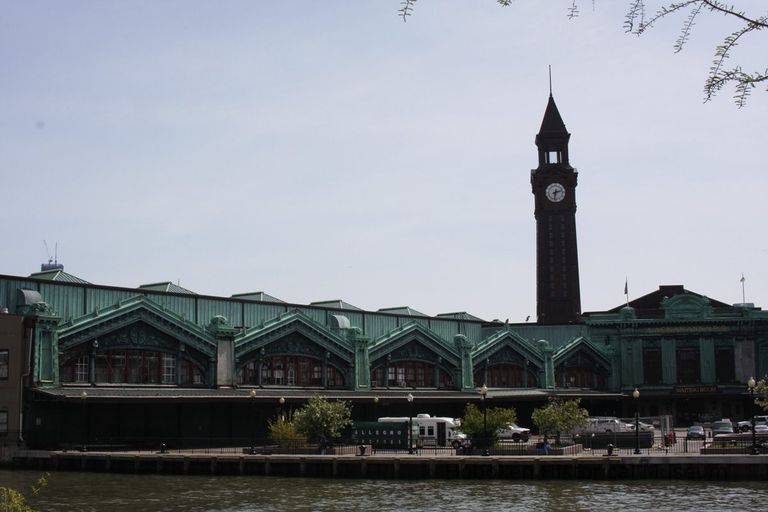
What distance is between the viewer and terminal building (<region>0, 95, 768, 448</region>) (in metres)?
70.4

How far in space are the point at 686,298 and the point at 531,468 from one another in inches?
2498

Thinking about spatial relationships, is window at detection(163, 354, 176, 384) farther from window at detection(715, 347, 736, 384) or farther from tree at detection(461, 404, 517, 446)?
window at detection(715, 347, 736, 384)

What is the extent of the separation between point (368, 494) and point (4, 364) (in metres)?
30.4

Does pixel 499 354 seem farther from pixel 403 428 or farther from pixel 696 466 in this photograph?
pixel 696 466

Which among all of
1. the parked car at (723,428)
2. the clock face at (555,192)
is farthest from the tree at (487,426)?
the clock face at (555,192)

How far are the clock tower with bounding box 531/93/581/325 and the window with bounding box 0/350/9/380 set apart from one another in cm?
8910

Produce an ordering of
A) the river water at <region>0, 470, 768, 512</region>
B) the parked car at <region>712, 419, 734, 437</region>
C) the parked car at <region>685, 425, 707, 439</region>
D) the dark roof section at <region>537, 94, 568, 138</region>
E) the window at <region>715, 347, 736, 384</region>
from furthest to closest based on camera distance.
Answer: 1. the dark roof section at <region>537, 94, 568, 138</region>
2. the window at <region>715, 347, 736, 384</region>
3. the parked car at <region>712, 419, 734, 437</region>
4. the parked car at <region>685, 425, 707, 439</region>
5. the river water at <region>0, 470, 768, 512</region>

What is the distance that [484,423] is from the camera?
6656 cm

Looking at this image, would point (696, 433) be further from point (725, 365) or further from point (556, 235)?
point (556, 235)

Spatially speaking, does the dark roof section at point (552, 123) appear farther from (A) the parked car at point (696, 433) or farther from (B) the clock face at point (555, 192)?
(A) the parked car at point (696, 433)

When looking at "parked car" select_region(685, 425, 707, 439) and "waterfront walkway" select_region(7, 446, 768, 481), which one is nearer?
"waterfront walkway" select_region(7, 446, 768, 481)

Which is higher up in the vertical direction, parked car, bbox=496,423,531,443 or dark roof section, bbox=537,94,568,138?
dark roof section, bbox=537,94,568,138

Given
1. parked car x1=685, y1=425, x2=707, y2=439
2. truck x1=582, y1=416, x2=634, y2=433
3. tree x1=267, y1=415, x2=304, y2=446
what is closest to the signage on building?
parked car x1=685, y1=425, x2=707, y2=439

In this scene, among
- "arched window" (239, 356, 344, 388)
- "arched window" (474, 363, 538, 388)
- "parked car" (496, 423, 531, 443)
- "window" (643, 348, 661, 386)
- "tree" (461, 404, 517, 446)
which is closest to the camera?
"tree" (461, 404, 517, 446)
